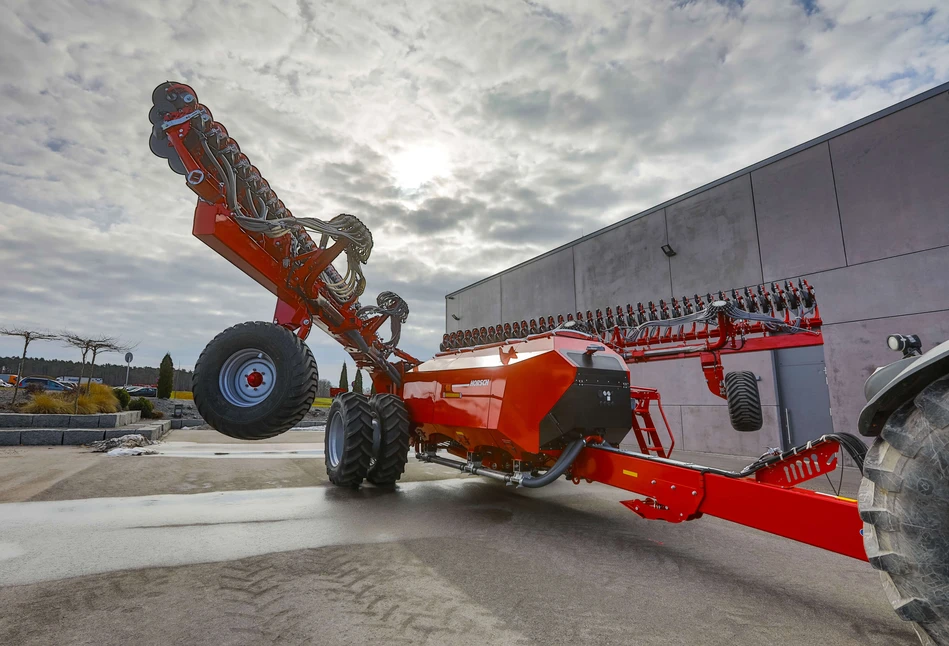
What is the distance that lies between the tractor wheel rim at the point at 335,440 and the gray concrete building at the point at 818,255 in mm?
9256

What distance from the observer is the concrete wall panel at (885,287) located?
27.1ft

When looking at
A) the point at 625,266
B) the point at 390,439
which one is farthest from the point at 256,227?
the point at 625,266

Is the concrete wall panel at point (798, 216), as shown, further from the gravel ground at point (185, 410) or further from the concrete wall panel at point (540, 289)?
the gravel ground at point (185, 410)

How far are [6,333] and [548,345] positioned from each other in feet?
72.2

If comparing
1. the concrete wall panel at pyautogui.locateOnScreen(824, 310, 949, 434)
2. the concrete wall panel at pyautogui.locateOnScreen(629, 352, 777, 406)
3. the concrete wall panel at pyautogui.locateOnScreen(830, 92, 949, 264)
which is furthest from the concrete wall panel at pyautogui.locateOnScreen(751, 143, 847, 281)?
the concrete wall panel at pyautogui.locateOnScreen(629, 352, 777, 406)

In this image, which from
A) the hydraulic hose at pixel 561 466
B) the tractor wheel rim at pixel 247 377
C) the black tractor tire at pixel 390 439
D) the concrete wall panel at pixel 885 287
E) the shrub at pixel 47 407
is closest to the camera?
the hydraulic hose at pixel 561 466

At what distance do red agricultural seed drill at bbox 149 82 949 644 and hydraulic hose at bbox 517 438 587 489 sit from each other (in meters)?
0.02

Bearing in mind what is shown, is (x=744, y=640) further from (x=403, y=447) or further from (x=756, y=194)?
(x=756, y=194)

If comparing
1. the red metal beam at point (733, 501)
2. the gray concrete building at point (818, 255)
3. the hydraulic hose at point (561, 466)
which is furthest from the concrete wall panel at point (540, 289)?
the red metal beam at point (733, 501)

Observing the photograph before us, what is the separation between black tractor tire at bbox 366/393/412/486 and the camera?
634 centimetres

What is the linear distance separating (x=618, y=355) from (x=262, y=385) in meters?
3.92

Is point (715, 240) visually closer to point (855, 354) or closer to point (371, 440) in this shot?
point (855, 354)

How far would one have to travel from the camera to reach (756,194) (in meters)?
11.3

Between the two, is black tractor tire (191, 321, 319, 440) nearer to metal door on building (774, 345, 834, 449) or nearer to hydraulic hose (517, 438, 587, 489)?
hydraulic hose (517, 438, 587, 489)
